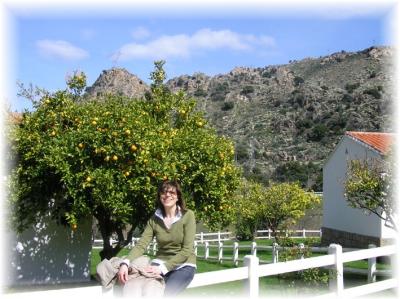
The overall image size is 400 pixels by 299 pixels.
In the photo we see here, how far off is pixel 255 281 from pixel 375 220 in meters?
16.6

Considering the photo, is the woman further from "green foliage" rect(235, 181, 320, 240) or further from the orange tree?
"green foliage" rect(235, 181, 320, 240)

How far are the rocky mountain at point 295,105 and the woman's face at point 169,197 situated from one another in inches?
1664

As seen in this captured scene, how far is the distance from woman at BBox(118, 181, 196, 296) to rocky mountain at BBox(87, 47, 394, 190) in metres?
42.3

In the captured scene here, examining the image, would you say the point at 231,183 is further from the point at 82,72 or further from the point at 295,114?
the point at 295,114

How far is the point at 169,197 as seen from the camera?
5.60 meters

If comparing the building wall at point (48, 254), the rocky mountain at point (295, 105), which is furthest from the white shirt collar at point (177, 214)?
the rocky mountain at point (295, 105)

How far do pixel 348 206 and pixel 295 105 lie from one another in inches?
1967

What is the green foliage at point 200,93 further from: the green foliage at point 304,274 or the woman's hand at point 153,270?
the woman's hand at point 153,270

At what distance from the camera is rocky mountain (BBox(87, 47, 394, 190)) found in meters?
57.1

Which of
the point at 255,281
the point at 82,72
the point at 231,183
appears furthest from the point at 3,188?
the point at 255,281

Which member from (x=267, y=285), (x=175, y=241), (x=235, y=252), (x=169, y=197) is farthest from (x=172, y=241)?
(x=235, y=252)

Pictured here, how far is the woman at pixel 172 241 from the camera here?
5.20 metres

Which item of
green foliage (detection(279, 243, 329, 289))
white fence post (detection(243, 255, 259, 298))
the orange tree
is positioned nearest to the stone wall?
the orange tree

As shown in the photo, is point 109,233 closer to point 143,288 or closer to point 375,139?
point 143,288
